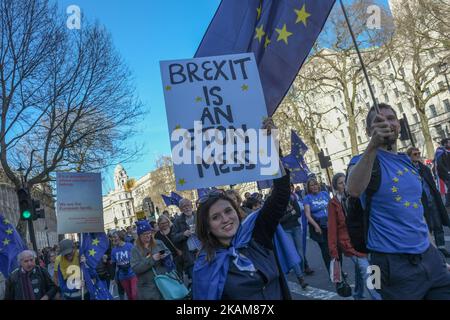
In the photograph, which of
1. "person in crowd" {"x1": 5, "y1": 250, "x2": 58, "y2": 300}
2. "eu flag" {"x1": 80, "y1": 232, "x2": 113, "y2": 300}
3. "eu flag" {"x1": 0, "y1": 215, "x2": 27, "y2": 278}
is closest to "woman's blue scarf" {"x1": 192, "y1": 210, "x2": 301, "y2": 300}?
"person in crowd" {"x1": 5, "y1": 250, "x2": 58, "y2": 300}

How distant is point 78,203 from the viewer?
6.57 meters

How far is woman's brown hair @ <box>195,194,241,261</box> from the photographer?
2727 mm

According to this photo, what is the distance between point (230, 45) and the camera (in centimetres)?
470

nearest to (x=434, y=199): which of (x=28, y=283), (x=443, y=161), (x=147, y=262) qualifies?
(x=147, y=262)

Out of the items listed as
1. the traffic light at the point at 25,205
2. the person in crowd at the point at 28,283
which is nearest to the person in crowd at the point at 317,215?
the person in crowd at the point at 28,283

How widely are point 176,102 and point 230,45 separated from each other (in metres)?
1.33

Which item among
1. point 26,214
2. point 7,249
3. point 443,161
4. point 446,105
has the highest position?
point 446,105

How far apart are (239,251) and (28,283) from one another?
469 cm

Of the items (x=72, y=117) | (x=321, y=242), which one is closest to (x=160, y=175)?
(x=72, y=117)

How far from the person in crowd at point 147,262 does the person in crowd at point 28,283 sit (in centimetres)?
151

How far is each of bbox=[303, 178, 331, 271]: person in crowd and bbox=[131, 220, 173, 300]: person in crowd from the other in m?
2.81

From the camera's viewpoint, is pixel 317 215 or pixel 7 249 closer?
pixel 7 249

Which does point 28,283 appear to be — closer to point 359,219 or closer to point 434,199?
point 359,219
